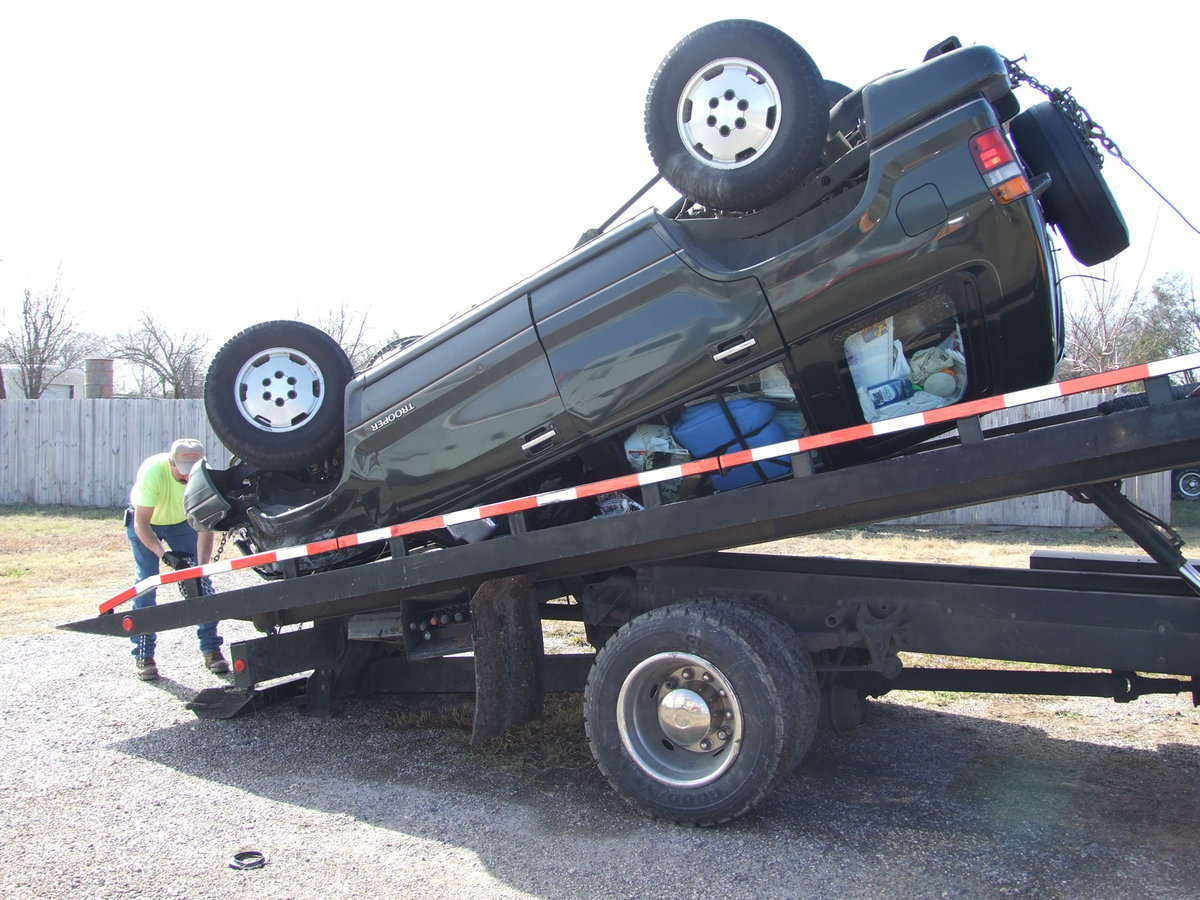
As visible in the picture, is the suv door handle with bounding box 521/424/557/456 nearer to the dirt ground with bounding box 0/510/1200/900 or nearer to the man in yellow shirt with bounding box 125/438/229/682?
the dirt ground with bounding box 0/510/1200/900

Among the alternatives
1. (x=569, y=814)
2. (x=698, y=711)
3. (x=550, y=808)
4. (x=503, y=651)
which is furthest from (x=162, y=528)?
(x=698, y=711)

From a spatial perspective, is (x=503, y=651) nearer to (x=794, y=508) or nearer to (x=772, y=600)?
(x=772, y=600)

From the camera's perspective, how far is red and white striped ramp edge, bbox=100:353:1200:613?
11.0 feet

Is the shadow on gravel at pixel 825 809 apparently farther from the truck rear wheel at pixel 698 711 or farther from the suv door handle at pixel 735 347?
the suv door handle at pixel 735 347

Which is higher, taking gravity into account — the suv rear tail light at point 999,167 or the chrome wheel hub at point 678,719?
the suv rear tail light at point 999,167

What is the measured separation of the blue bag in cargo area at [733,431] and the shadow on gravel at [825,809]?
1.46 m

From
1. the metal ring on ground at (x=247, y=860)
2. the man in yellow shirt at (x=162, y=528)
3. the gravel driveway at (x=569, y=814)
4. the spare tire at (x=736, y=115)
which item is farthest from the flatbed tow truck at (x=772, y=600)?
the man in yellow shirt at (x=162, y=528)

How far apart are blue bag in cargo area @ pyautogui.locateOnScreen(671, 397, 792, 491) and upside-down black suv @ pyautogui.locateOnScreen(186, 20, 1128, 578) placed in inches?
0.4

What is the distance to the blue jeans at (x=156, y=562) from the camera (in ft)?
23.1

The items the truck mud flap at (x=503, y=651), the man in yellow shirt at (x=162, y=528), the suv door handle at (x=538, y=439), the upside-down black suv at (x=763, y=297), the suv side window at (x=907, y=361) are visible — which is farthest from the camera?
the man in yellow shirt at (x=162, y=528)

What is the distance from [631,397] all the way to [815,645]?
1.33 meters

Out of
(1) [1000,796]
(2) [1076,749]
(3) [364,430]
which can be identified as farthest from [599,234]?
(2) [1076,749]

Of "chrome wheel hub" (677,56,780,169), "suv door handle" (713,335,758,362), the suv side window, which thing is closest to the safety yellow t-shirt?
"suv door handle" (713,335,758,362)

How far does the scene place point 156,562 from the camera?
7.40 meters
